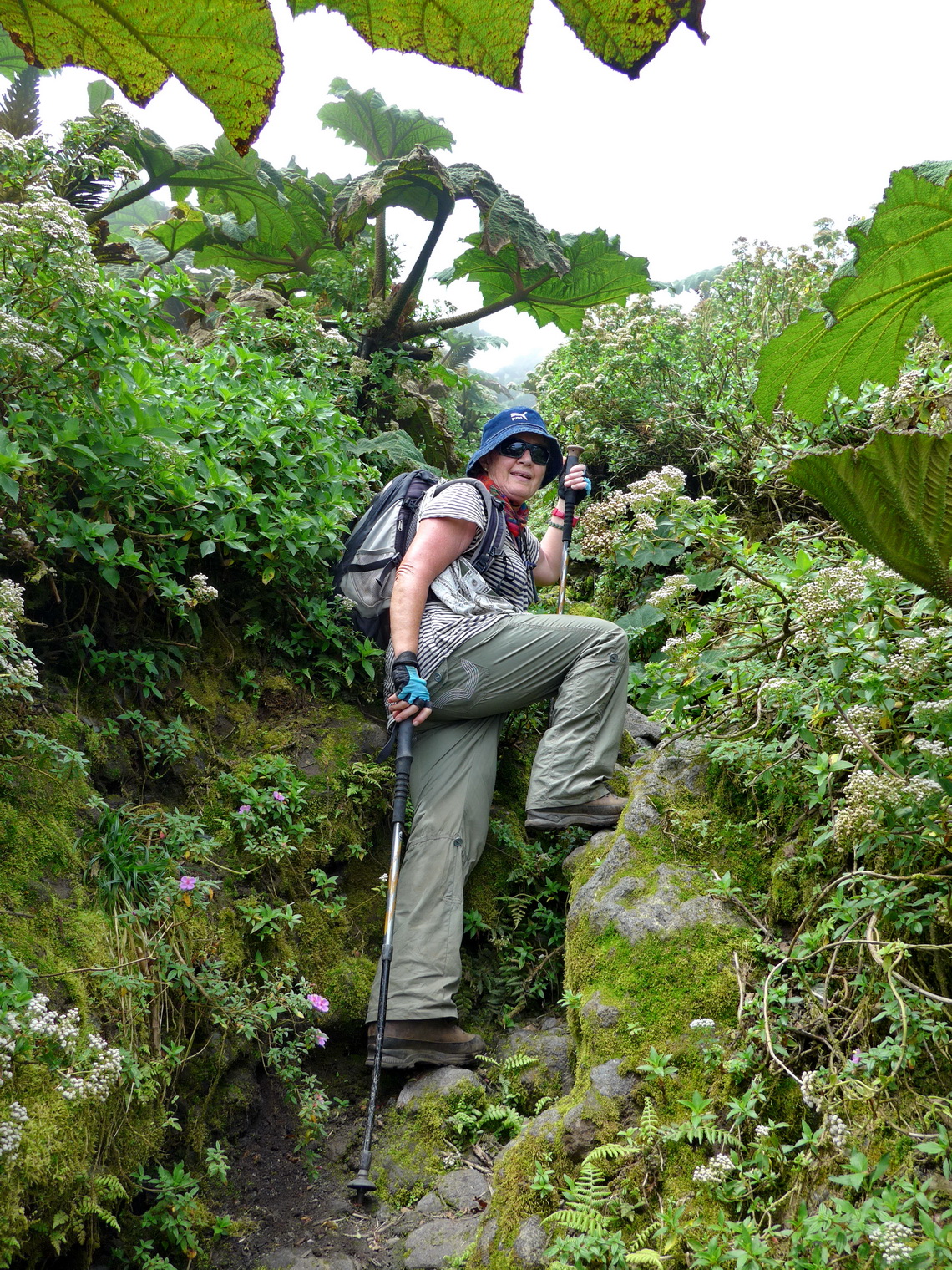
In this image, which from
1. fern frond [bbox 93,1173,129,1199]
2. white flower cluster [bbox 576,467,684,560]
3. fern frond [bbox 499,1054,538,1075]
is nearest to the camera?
fern frond [bbox 93,1173,129,1199]

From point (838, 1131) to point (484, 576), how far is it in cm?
314

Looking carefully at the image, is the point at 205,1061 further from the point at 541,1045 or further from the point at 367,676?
the point at 367,676

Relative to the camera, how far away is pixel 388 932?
3.89 meters

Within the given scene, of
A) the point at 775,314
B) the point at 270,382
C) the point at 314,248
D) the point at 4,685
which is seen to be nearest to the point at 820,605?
the point at 4,685

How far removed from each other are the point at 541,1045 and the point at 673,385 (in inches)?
203

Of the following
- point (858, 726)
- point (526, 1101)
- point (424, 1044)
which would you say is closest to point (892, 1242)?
point (858, 726)

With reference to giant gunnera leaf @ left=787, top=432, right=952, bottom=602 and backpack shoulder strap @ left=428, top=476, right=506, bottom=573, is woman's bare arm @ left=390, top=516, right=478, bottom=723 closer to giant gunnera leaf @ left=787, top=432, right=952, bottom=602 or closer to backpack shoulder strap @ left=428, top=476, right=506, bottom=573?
backpack shoulder strap @ left=428, top=476, right=506, bottom=573

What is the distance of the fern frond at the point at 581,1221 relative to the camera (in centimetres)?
244

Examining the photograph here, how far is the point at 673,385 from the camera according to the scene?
7.06 m

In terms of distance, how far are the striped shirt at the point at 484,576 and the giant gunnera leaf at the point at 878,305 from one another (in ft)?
8.25

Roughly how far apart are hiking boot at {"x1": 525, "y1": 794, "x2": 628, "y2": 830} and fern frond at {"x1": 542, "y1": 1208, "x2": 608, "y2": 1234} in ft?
6.29

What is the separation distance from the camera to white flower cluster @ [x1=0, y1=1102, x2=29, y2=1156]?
2.20 m

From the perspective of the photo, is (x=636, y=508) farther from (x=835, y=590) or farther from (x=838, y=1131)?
(x=838, y=1131)

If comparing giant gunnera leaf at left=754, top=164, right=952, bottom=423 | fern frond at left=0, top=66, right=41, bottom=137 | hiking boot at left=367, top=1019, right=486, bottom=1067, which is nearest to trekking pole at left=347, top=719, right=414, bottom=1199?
hiking boot at left=367, top=1019, right=486, bottom=1067
